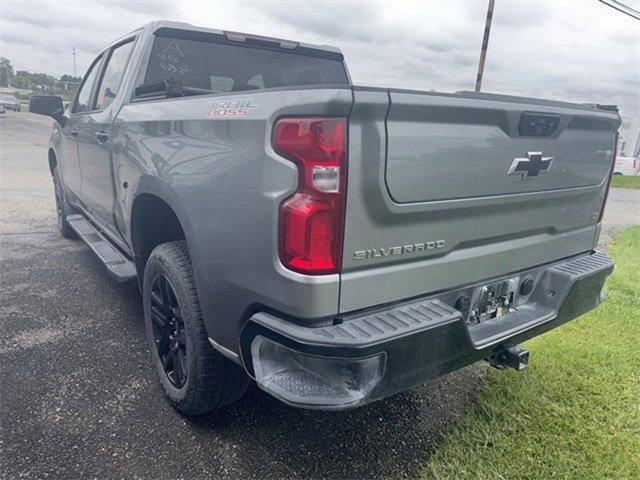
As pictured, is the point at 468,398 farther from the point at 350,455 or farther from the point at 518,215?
the point at 518,215

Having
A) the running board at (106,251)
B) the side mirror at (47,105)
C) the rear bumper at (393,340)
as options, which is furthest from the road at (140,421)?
the side mirror at (47,105)

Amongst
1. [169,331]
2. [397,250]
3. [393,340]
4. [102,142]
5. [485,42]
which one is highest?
[485,42]

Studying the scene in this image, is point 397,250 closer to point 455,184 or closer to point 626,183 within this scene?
point 455,184

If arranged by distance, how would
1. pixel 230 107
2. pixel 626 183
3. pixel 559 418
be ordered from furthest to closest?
pixel 626 183 < pixel 559 418 < pixel 230 107

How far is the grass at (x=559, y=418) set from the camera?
87.5 inches

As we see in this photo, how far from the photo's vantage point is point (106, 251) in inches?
145

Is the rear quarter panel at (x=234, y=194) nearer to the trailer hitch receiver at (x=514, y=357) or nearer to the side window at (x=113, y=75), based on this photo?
the trailer hitch receiver at (x=514, y=357)

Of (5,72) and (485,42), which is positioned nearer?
(485,42)

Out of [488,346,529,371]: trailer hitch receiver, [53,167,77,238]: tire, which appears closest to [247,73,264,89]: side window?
[488,346,529,371]: trailer hitch receiver


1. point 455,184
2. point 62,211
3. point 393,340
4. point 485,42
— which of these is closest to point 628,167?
point 485,42

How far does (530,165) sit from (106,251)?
9.81ft

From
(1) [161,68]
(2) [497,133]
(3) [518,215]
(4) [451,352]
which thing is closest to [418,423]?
(4) [451,352]

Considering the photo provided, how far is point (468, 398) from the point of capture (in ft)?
9.17

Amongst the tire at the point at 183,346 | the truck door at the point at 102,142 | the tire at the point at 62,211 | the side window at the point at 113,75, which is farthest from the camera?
the tire at the point at 62,211
